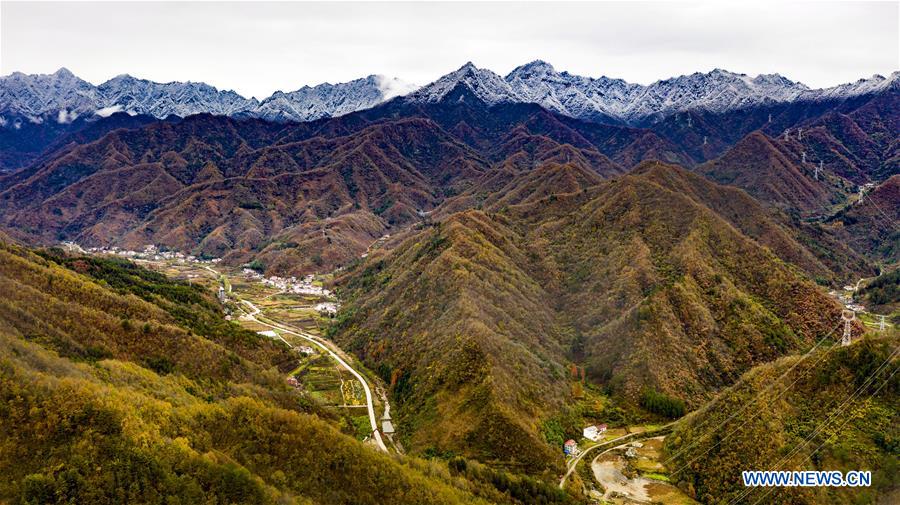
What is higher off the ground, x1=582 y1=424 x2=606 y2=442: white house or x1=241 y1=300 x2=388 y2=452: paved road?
x1=241 y1=300 x2=388 y2=452: paved road

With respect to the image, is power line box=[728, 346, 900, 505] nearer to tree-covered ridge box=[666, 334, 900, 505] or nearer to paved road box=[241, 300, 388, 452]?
tree-covered ridge box=[666, 334, 900, 505]

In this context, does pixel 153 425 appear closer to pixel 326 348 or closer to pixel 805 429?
pixel 326 348

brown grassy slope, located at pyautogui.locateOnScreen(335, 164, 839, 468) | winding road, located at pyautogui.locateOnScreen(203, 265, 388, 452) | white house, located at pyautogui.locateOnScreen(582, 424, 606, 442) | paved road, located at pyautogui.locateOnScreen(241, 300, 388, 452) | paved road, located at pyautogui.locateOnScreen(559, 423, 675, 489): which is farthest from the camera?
brown grassy slope, located at pyautogui.locateOnScreen(335, 164, 839, 468)

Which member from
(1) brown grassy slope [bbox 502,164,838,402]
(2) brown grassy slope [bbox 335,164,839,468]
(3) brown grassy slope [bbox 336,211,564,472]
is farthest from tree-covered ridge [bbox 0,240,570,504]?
(1) brown grassy slope [bbox 502,164,838,402]

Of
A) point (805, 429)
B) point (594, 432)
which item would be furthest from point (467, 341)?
point (805, 429)

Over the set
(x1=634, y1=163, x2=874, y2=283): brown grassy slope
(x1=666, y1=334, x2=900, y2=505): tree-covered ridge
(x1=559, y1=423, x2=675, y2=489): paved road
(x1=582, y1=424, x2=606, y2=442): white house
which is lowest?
(x1=559, y1=423, x2=675, y2=489): paved road

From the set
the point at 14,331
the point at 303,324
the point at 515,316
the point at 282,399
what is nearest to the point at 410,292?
the point at 515,316

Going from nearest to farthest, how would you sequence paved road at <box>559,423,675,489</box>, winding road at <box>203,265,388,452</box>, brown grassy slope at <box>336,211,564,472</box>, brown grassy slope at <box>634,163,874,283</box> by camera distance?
1. brown grassy slope at <box>336,211,564,472</box>
2. paved road at <box>559,423,675,489</box>
3. winding road at <box>203,265,388,452</box>
4. brown grassy slope at <box>634,163,874,283</box>
